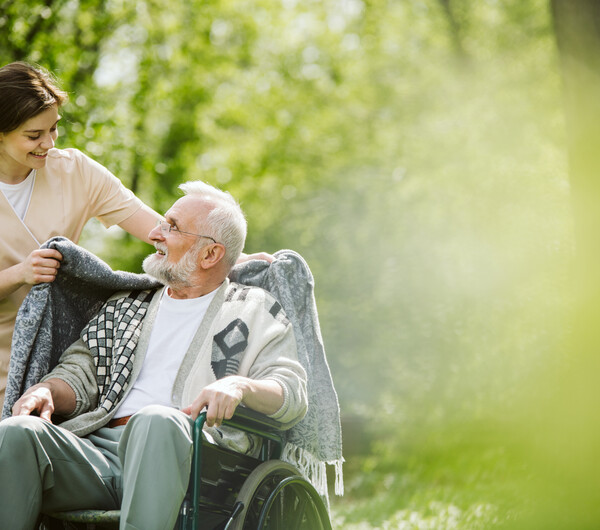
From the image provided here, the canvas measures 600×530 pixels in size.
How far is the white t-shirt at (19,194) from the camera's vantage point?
302 centimetres

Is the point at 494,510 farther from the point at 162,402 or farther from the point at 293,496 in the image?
the point at 162,402

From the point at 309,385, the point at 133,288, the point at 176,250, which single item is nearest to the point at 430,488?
the point at 309,385

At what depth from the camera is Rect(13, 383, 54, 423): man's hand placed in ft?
8.43

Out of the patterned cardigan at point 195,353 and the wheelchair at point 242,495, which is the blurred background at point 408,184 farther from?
the patterned cardigan at point 195,353

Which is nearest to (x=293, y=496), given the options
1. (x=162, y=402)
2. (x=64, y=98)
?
(x=162, y=402)

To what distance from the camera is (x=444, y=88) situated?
12.5 m

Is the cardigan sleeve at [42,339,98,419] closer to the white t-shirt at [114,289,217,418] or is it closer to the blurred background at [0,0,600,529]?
the white t-shirt at [114,289,217,418]

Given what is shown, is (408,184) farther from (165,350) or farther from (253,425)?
(253,425)

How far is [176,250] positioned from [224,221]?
8.0 inches

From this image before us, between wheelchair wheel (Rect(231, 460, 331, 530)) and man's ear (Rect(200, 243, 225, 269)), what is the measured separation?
735 millimetres

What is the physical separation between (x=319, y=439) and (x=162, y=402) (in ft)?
1.81

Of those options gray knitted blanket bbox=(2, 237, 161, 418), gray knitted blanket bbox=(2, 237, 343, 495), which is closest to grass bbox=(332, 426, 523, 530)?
gray knitted blanket bbox=(2, 237, 343, 495)

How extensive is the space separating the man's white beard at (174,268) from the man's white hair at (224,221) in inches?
4.0

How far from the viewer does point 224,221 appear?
3.04 m
